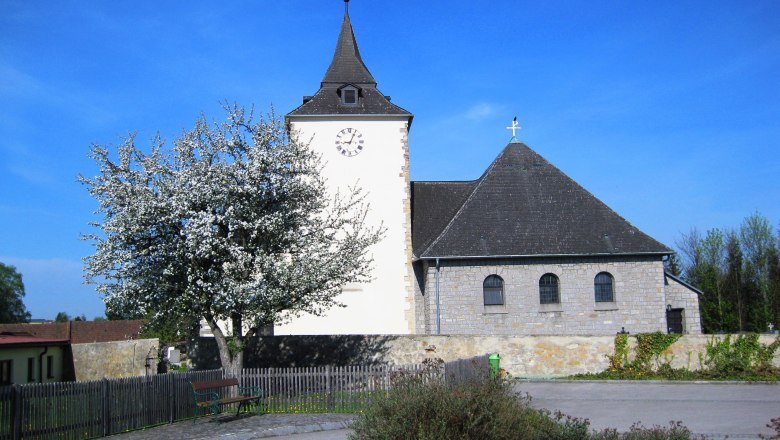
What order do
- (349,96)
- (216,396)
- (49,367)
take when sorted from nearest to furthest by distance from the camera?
1. (216,396)
2. (49,367)
3. (349,96)

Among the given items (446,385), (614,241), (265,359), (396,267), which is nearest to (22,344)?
(265,359)

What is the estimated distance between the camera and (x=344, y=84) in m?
29.9

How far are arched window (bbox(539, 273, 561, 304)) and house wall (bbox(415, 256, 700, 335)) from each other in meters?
0.22

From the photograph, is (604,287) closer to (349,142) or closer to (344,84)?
(349,142)

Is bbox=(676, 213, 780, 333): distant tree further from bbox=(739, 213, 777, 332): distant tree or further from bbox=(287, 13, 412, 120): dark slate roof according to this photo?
bbox=(287, 13, 412, 120): dark slate roof

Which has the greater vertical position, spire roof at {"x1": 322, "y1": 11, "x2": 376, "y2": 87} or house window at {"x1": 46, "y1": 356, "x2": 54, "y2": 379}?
spire roof at {"x1": 322, "y1": 11, "x2": 376, "y2": 87}

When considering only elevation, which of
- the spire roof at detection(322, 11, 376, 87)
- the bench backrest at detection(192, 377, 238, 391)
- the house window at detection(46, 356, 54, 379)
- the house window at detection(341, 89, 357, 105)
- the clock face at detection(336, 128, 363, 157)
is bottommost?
the house window at detection(46, 356, 54, 379)

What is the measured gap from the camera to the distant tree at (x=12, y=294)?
232 ft

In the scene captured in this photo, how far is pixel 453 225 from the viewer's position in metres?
27.4

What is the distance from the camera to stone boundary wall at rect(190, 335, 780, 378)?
22516mm

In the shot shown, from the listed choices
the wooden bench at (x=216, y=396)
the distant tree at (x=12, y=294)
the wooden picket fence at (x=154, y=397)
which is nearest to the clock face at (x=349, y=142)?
the wooden picket fence at (x=154, y=397)

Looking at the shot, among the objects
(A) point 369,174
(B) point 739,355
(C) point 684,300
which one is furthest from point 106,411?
(C) point 684,300

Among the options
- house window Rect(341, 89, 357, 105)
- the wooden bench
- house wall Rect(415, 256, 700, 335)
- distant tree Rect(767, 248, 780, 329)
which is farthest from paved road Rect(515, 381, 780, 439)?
distant tree Rect(767, 248, 780, 329)

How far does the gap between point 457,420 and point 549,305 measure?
709 inches
